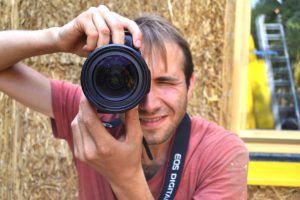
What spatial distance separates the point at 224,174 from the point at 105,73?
464mm

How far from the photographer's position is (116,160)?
1.44 meters

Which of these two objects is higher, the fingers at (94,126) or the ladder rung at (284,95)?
the fingers at (94,126)

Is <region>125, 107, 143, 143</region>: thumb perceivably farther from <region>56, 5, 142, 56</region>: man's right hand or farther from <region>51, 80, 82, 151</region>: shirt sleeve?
<region>51, 80, 82, 151</region>: shirt sleeve

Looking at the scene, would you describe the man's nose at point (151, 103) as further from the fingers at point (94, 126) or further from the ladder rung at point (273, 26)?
the ladder rung at point (273, 26)

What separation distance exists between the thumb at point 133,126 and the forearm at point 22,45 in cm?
40

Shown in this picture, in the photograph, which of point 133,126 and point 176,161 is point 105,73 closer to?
point 133,126

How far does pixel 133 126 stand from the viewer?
142 cm

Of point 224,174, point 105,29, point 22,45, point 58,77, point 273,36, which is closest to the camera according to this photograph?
point 105,29

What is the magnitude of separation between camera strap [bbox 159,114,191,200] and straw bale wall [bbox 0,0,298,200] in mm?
1468

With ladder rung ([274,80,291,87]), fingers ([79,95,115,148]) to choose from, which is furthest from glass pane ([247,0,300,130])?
fingers ([79,95,115,148])

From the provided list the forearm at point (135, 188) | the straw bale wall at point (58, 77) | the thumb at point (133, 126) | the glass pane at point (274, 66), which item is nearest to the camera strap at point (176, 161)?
the forearm at point (135, 188)

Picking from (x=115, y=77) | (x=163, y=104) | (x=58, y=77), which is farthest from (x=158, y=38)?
(x=58, y=77)

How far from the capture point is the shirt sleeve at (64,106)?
1.79 m

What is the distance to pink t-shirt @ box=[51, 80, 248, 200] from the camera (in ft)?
5.18
